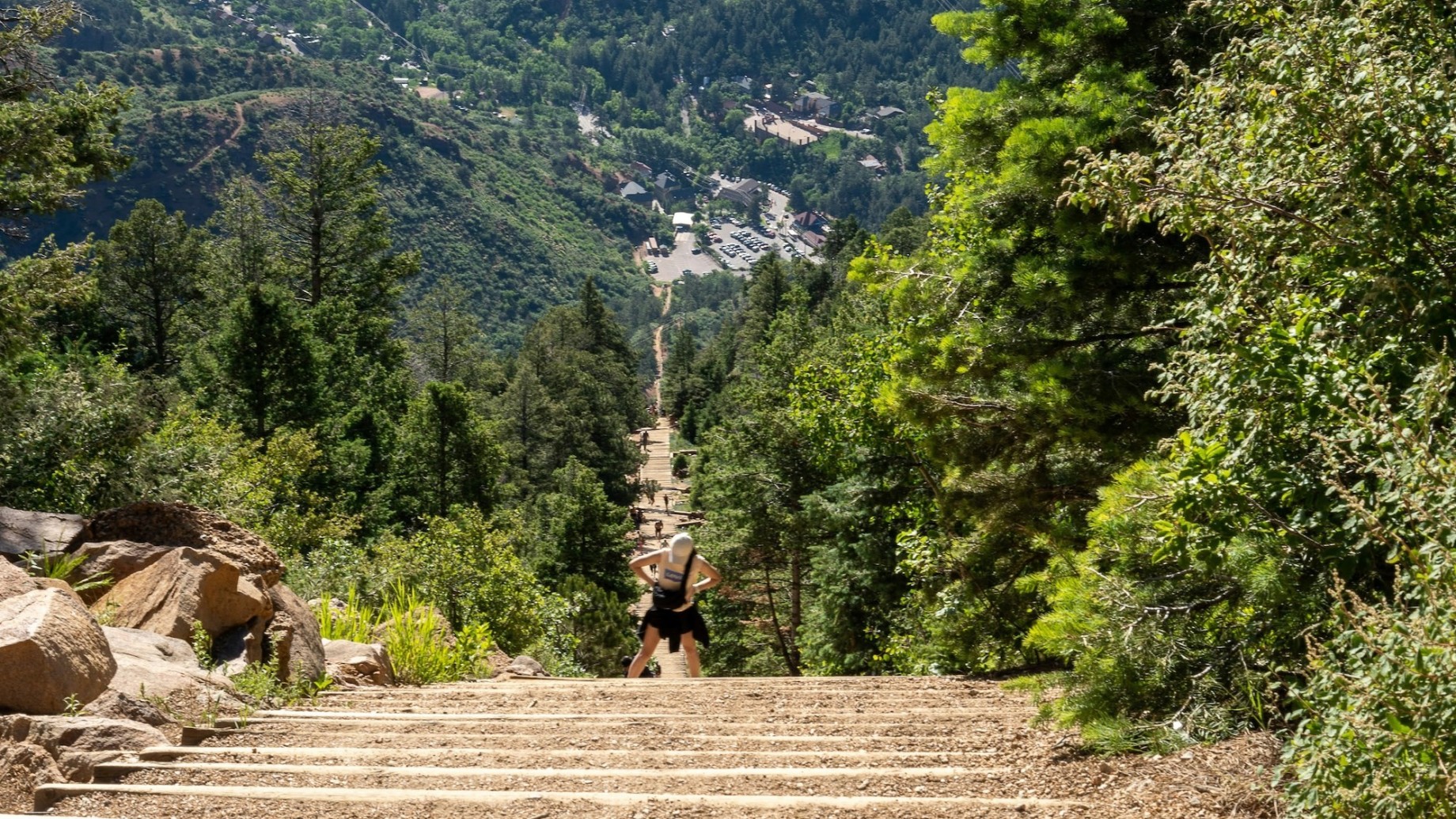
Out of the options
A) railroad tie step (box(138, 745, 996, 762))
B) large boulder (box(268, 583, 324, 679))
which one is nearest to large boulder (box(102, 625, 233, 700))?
large boulder (box(268, 583, 324, 679))

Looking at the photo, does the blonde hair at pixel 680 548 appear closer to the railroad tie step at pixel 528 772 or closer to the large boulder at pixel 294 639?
the large boulder at pixel 294 639

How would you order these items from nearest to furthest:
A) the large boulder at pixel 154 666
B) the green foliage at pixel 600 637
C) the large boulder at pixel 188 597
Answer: the large boulder at pixel 154 666
the large boulder at pixel 188 597
the green foliage at pixel 600 637

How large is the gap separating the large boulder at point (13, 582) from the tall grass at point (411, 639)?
3543 millimetres

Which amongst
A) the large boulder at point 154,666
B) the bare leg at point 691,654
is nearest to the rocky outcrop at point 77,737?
the large boulder at point 154,666

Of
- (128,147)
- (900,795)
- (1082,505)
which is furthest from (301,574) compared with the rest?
(128,147)

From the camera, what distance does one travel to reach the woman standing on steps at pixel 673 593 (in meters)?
9.37

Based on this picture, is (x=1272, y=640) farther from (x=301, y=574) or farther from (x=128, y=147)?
(x=128, y=147)

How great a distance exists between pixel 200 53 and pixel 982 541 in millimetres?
204385

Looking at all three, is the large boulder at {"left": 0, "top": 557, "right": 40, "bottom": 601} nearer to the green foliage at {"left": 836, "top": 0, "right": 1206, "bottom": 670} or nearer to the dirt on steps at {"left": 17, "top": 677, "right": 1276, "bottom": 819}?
the dirt on steps at {"left": 17, "top": 677, "right": 1276, "bottom": 819}

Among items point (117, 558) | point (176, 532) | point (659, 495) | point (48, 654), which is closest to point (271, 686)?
point (48, 654)

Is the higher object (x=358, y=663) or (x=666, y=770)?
(x=666, y=770)

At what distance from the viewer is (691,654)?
34.6 feet

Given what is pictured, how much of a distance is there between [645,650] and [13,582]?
488 centimetres

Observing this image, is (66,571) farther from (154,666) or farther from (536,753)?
(536,753)
